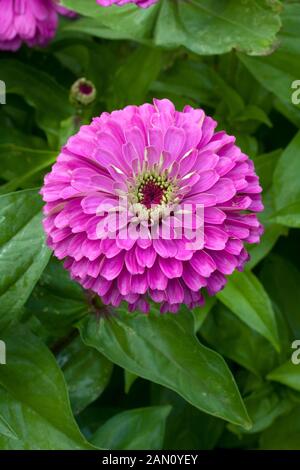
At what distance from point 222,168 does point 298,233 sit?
0.38 meters

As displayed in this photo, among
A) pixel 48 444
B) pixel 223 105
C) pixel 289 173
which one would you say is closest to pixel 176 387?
A: pixel 48 444

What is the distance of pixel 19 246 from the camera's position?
62cm

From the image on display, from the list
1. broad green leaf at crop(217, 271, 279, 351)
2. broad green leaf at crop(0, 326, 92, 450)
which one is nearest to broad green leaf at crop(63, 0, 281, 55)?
broad green leaf at crop(217, 271, 279, 351)

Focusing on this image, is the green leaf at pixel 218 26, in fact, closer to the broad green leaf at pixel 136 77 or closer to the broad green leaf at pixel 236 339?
the broad green leaf at pixel 136 77

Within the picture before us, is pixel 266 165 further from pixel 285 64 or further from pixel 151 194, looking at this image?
pixel 151 194

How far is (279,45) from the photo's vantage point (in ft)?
2.48

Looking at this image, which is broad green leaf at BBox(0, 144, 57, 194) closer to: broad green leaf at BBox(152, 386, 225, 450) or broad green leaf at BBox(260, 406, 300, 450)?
broad green leaf at BBox(152, 386, 225, 450)

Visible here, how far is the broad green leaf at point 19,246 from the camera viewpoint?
0.61 meters

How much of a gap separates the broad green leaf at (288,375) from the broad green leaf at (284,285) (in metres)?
0.09

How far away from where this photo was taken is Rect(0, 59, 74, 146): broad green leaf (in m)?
0.88

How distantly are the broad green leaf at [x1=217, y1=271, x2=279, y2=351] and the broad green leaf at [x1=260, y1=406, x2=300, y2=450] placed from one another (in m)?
0.16
